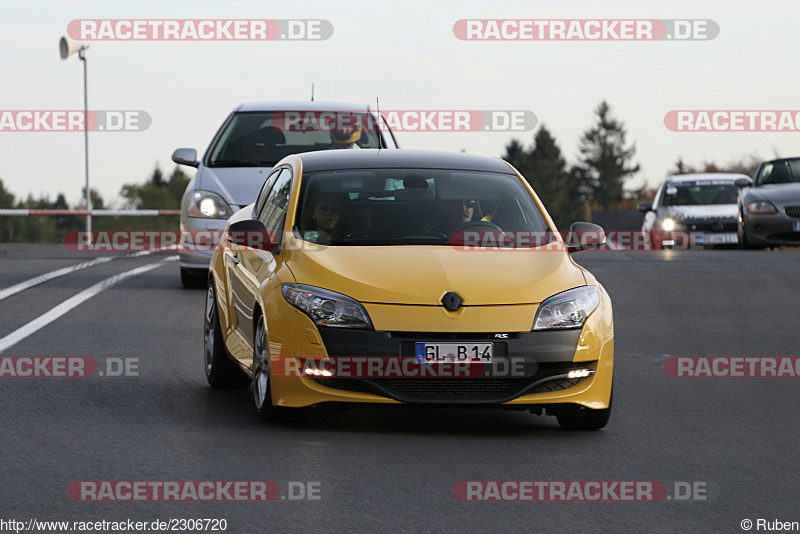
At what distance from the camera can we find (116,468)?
6.59 meters

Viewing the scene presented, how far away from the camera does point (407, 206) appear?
8648 mm

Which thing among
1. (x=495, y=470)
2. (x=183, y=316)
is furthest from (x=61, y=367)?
(x=495, y=470)

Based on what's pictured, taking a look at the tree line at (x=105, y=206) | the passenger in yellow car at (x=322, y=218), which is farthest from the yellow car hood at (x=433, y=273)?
the tree line at (x=105, y=206)

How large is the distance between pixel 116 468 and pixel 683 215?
70.3 feet

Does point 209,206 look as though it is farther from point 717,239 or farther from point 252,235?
point 717,239

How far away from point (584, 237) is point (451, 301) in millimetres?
1578

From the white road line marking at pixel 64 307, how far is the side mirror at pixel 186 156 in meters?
1.62

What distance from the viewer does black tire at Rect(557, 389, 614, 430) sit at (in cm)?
782

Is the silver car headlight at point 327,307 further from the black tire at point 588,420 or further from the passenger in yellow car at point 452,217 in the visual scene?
the black tire at point 588,420

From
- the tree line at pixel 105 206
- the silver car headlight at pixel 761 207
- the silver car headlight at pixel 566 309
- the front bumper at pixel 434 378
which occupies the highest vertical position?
the silver car headlight at pixel 761 207

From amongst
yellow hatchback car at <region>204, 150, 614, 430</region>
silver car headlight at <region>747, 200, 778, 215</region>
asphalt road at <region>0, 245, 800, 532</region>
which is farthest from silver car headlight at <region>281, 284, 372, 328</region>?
silver car headlight at <region>747, 200, 778, 215</region>

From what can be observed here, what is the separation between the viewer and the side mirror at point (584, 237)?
28.5 feet

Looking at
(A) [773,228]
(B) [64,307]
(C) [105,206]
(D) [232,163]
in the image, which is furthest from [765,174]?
(C) [105,206]

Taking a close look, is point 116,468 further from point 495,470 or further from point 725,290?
point 725,290
